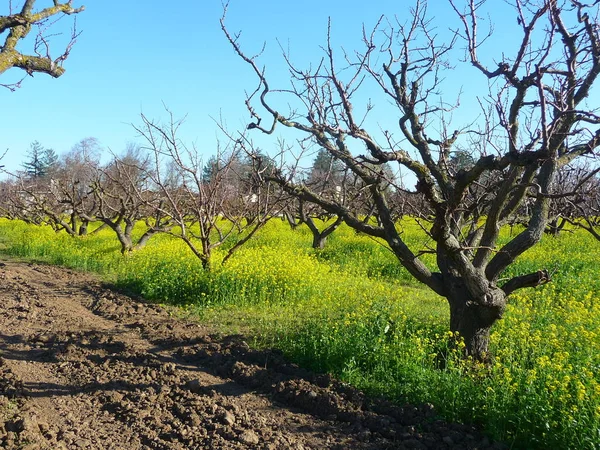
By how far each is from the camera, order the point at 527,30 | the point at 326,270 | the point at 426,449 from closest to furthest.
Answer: the point at 426,449 → the point at 527,30 → the point at 326,270

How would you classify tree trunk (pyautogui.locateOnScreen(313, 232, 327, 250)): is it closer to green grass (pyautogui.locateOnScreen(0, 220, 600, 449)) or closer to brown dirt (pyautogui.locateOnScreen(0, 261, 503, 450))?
green grass (pyautogui.locateOnScreen(0, 220, 600, 449))

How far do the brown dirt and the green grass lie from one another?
0.29 meters

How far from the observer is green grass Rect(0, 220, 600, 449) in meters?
4.13

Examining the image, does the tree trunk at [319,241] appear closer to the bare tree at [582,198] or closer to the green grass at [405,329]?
the green grass at [405,329]

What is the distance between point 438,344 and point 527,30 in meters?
3.13

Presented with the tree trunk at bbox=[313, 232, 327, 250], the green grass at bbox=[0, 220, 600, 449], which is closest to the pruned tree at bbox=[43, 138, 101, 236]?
the green grass at bbox=[0, 220, 600, 449]

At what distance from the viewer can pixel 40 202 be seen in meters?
17.7

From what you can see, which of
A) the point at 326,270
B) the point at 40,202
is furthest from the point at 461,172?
the point at 40,202

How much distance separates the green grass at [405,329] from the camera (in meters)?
4.13

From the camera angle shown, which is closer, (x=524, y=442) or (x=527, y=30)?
(x=524, y=442)

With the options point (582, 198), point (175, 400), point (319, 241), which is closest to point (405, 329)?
point (582, 198)

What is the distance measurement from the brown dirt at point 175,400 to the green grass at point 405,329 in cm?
29

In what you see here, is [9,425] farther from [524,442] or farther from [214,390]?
[524,442]

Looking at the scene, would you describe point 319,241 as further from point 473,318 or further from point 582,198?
point 473,318
